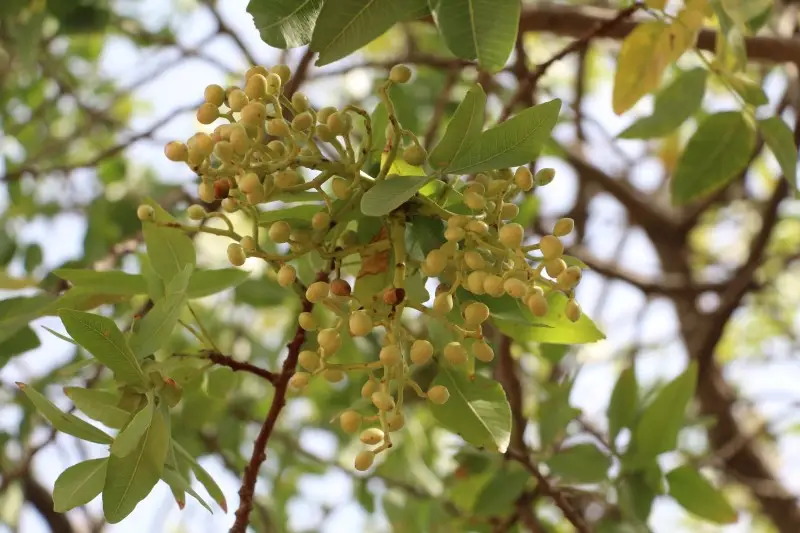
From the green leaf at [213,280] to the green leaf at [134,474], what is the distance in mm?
209

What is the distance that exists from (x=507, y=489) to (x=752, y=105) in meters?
0.62

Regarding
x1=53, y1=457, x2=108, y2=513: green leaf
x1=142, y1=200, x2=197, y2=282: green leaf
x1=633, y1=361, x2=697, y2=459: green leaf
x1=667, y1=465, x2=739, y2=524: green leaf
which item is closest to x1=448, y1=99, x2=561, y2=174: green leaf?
x1=142, y1=200, x2=197, y2=282: green leaf

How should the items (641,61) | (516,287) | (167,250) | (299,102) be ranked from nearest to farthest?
1. (516,287)
2. (299,102)
3. (167,250)
4. (641,61)

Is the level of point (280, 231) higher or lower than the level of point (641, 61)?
higher

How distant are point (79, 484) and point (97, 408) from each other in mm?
68

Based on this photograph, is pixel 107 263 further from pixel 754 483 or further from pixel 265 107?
pixel 754 483

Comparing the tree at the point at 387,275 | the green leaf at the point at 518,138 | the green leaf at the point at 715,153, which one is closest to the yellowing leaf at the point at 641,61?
the tree at the point at 387,275

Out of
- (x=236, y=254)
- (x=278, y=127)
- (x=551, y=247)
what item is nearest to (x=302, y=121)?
(x=278, y=127)

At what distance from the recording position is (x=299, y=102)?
772mm

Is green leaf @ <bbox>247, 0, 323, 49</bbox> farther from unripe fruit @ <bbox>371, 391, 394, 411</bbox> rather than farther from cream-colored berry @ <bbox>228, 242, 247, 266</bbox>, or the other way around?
unripe fruit @ <bbox>371, 391, 394, 411</bbox>

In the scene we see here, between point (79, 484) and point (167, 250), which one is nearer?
point (79, 484)

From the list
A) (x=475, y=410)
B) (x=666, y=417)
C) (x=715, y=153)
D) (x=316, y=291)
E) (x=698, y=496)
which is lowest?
(x=698, y=496)

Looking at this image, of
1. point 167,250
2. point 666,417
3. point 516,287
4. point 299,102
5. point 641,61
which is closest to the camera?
point 516,287

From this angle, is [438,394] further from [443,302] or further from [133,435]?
[133,435]
